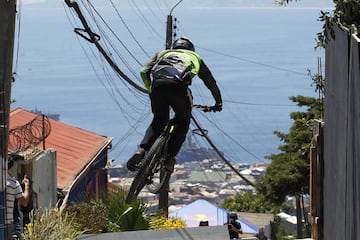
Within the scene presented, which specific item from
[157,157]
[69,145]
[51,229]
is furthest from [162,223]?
[69,145]

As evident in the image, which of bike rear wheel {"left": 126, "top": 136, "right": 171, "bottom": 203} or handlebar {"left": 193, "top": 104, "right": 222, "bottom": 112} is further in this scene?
handlebar {"left": 193, "top": 104, "right": 222, "bottom": 112}

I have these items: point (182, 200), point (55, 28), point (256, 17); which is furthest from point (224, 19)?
point (182, 200)

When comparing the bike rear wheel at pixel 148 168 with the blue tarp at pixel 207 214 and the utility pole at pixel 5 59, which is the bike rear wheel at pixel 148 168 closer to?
the utility pole at pixel 5 59

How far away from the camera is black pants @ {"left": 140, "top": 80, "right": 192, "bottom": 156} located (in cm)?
866

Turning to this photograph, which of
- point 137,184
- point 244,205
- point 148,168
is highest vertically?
point 148,168

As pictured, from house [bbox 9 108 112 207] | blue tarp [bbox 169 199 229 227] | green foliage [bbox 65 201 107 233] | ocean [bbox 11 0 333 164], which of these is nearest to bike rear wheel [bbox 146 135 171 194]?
green foliage [bbox 65 201 107 233]

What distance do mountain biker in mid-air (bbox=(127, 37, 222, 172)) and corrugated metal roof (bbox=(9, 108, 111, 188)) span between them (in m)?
13.4

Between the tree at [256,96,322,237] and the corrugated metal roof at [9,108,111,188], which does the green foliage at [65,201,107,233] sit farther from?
the tree at [256,96,322,237]

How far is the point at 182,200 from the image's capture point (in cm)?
5181

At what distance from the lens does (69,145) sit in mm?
28266

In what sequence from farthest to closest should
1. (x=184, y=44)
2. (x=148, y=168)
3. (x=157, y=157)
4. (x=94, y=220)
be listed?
(x=94, y=220) → (x=184, y=44) → (x=157, y=157) → (x=148, y=168)

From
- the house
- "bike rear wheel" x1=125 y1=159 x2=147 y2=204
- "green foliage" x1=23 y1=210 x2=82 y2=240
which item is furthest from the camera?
the house

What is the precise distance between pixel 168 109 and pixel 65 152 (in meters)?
18.2

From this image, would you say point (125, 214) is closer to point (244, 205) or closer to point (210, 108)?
point (210, 108)
